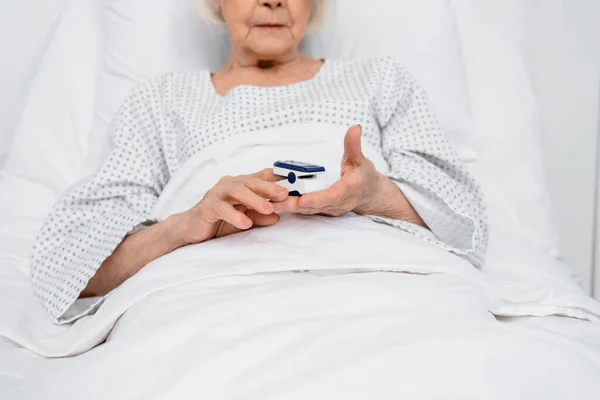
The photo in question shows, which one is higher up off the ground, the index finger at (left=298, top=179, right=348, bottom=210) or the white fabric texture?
the index finger at (left=298, top=179, right=348, bottom=210)

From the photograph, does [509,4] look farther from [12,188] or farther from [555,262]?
[12,188]

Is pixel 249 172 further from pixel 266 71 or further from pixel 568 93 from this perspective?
pixel 568 93

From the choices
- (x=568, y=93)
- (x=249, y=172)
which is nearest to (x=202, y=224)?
(x=249, y=172)

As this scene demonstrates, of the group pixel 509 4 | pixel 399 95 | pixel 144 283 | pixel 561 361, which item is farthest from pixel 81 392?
pixel 509 4

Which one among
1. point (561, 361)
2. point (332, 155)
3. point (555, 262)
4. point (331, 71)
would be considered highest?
point (331, 71)

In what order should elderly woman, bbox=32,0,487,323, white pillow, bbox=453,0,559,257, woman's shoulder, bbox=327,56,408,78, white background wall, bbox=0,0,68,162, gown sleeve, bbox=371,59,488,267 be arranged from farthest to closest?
white background wall, bbox=0,0,68,162
white pillow, bbox=453,0,559,257
woman's shoulder, bbox=327,56,408,78
gown sleeve, bbox=371,59,488,267
elderly woman, bbox=32,0,487,323

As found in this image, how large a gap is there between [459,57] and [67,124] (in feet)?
2.77

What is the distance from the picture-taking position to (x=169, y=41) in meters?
1.57

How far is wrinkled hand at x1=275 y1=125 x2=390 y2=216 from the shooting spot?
920 millimetres

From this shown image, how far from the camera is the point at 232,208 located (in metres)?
0.96

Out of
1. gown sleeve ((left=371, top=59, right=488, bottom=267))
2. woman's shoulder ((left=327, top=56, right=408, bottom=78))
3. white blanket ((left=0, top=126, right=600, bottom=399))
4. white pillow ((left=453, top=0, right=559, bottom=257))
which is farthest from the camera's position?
white pillow ((left=453, top=0, right=559, bottom=257))

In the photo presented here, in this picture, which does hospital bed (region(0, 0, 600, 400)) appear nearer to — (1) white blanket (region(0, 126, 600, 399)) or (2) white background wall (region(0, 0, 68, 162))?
(1) white blanket (region(0, 126, 600, 399))

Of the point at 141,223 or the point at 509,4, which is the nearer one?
the point at 141,223

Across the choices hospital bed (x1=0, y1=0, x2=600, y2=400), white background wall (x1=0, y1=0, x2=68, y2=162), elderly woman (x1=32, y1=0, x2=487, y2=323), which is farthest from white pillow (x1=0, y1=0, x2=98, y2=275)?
elderly woman (x1=32, y1=0, x2=487, y2=323)
